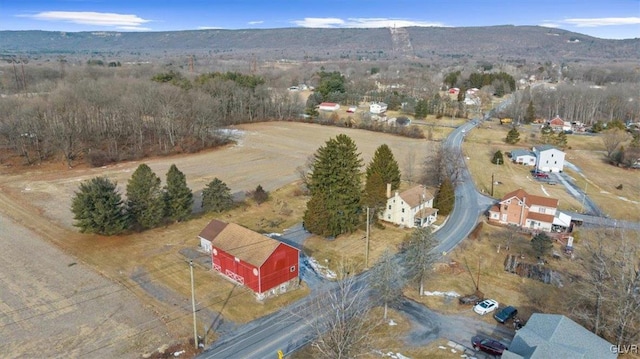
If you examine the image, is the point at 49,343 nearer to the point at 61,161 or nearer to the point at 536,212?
the point at 536,212

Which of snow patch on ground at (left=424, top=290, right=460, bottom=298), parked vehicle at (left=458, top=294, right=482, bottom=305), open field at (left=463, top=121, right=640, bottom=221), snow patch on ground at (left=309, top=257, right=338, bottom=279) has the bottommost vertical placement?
snow patch on ground at (left=424, top=290, right=460, bottom=298)

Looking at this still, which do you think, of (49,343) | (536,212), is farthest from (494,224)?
(49,343)

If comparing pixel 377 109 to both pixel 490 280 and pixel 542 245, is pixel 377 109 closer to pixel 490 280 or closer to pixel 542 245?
pixel 542 245

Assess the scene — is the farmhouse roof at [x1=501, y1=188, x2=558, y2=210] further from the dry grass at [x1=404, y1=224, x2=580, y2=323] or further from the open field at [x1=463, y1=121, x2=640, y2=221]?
the open field at [x1=463, y1=121, x2=640, y2=221]

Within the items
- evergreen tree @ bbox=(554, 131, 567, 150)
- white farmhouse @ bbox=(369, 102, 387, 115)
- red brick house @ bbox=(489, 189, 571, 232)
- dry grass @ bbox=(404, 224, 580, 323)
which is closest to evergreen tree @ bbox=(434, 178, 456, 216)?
red brick house @ bbox=(489, 189, 571, 232)

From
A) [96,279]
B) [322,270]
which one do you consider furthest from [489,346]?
[96,279]

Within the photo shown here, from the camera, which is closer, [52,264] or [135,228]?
[52,264]
